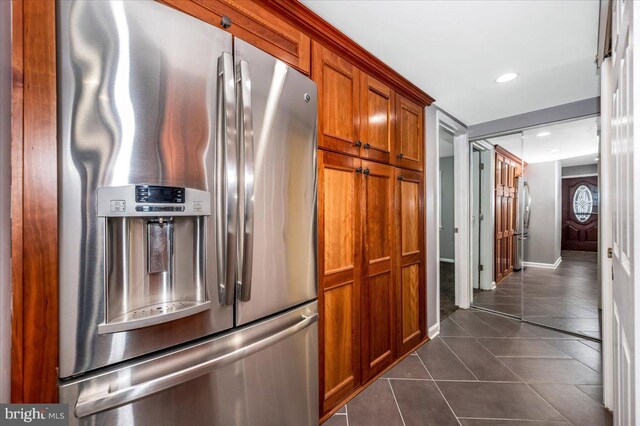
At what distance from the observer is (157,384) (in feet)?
2.81

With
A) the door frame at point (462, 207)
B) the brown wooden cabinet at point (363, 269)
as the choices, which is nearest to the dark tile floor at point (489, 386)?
the brown wooden cabinet at point (363, 269)

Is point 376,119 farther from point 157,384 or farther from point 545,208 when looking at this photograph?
point 545,208

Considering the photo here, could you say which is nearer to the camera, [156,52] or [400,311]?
[156,52]

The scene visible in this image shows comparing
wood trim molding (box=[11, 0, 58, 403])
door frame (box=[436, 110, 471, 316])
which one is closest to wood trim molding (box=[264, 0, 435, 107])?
wood trim molding (box=[11, 0, 58, 403])

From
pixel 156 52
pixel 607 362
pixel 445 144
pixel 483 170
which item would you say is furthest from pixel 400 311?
pixel 445 144

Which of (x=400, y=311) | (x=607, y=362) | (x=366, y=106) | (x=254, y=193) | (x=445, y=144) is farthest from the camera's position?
(x=445, y=144)

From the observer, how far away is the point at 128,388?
2.66 feet

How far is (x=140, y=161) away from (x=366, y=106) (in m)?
1.59

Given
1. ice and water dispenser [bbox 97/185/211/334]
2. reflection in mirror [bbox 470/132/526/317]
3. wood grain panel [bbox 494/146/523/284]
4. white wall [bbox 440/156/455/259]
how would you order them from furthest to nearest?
white wall [bbox 440/156/455/259], wood grain panel [bbox 494/146/523/284], reflection in mirror [bbox 470/132/526/317], ice and water dispenser [bbox 97/185/211/334]

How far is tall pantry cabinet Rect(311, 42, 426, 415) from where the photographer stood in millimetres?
1661

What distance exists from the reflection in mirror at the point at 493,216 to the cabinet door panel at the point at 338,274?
2.90 meters

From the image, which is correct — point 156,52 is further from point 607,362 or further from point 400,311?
point 607,362

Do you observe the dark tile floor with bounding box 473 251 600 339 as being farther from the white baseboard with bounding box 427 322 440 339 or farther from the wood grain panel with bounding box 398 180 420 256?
the wood grain panel with bounding box 398 180 420 256

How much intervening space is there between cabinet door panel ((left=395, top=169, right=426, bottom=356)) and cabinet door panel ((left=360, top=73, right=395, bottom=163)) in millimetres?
279
